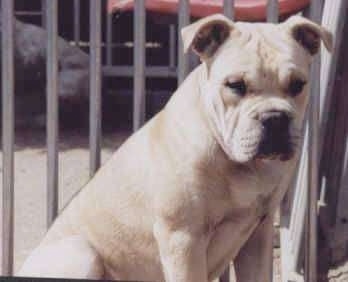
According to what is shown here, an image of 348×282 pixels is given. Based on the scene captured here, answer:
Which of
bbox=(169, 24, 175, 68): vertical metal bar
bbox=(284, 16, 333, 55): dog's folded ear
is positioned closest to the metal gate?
bbox=(284, 16, 333, 55): dog's folded ear

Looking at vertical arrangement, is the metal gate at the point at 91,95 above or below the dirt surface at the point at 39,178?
above

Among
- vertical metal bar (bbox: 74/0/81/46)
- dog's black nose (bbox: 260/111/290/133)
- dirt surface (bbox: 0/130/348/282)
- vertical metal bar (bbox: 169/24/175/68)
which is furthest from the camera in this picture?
vertical metal bar (bbox: 74/0/81/46)

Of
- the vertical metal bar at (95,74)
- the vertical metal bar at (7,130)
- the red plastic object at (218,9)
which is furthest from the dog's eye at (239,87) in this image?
the red plastic object at (218,9)

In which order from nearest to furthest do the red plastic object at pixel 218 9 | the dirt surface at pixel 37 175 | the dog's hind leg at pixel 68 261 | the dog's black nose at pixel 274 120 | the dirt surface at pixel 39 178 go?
the dog's black nose at pixel 274 120, the dog's hind leg at pixel 68 261, the red plastic object at pixel 218 9, the dirt surface at pixel 39 178, the dirt surface at pixel 37 175

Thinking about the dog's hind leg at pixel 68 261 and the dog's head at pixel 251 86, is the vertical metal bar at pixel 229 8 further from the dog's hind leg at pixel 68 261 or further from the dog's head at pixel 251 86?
the dog's hind leg at pixel 68 261

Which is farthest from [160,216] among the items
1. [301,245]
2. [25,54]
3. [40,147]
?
[25,54]

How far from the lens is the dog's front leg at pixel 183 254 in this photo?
337 cm

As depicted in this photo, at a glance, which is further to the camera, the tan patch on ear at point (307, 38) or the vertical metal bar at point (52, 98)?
the vertical metal bar at point (52, 98)

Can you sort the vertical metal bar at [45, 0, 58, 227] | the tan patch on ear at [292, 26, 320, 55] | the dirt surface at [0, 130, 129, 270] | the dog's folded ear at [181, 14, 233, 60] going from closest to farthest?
the dog's folded ear at [181, 14, 233, 60], the tan patch on ear at [292, 26, 320, 55], the vertical metal bar at [45, 0, 58, 227], the dirt surface at [0, 130, 129, 270]

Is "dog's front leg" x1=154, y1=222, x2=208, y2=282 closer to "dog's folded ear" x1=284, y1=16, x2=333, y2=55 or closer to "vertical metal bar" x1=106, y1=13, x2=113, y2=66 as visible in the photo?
"dog's folded ear" x1=284, y1=16, x2=333, y2=55

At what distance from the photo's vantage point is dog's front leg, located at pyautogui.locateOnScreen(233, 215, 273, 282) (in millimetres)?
3639

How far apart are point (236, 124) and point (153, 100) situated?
4.71m

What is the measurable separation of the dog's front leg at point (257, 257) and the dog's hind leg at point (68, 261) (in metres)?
0.50

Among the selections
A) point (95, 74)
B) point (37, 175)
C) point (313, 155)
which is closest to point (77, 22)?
point (37, 175)
